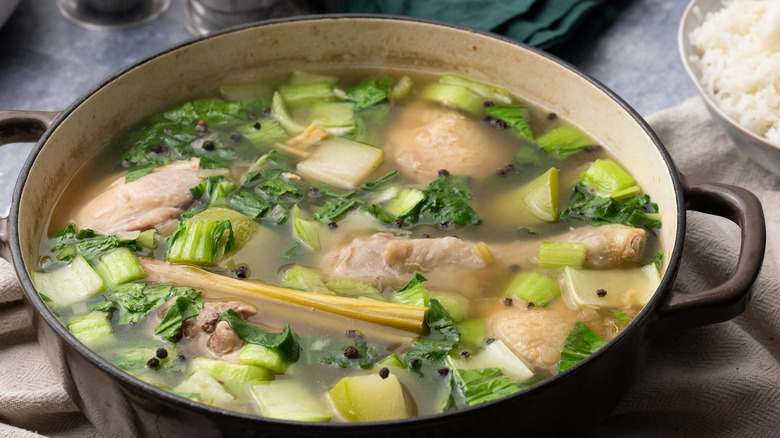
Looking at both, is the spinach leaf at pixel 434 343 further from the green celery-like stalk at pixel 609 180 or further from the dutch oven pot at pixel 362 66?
the green celery-like stalk at pixel 609 180

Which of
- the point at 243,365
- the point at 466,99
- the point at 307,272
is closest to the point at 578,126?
the point at 466,99

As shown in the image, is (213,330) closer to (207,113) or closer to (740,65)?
(207,113)

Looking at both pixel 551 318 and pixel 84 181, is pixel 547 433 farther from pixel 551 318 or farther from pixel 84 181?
pixel 84 181

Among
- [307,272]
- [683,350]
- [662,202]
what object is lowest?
[683,350]

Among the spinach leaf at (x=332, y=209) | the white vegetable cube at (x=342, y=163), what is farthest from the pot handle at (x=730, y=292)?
the white vegetable cube at (x=342, y=163)

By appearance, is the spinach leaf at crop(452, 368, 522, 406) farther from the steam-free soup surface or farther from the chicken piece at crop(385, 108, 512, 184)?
the chicken piece at crop(385, 108, 512, 184)

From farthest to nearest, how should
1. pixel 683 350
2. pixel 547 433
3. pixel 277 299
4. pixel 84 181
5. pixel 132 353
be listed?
1. pixel 84 181
2. pixel 683 350
3. pixel 277 299
4. pixel 132 353
5. pixel 547 433

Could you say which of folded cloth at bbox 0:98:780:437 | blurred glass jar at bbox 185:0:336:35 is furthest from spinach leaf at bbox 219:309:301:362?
blurred glass jar at bbox 185:0:336:35
